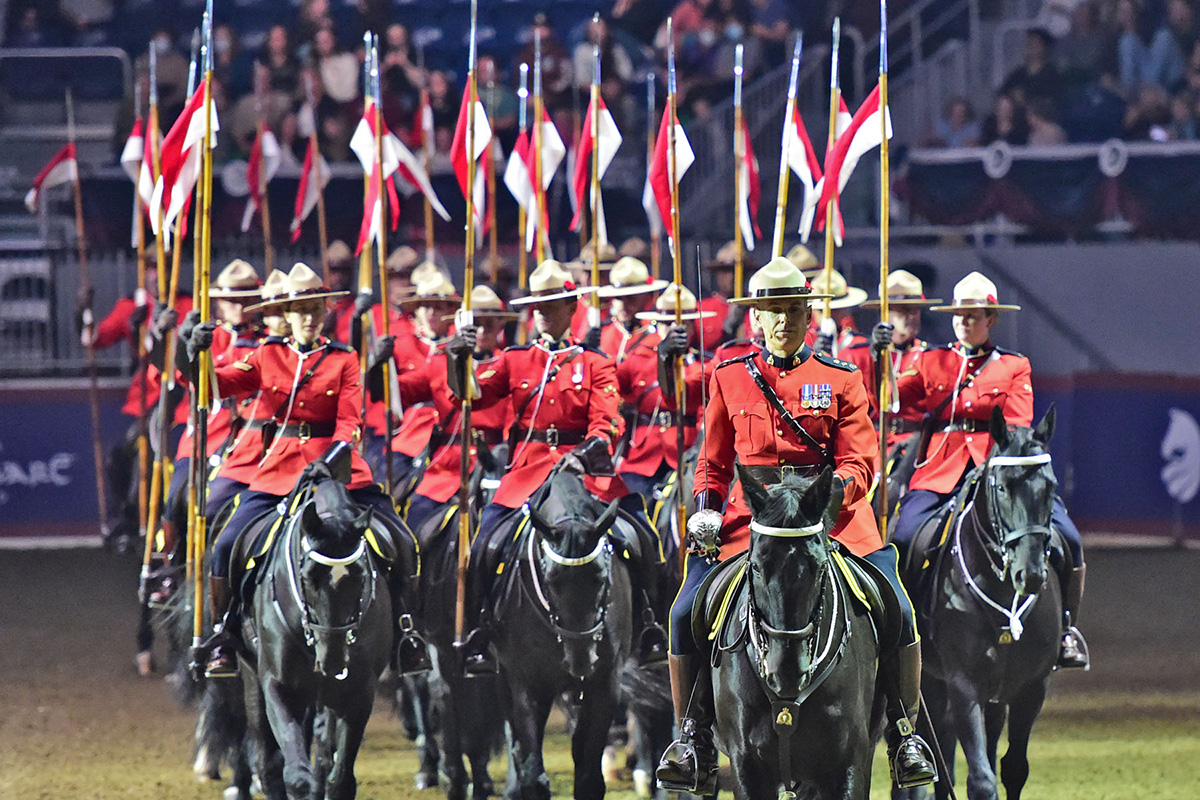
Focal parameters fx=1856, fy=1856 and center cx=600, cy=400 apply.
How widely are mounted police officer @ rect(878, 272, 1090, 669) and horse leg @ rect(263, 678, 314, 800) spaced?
282cm

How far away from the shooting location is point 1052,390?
55.7 feet

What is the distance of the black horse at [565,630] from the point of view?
767 centimetres

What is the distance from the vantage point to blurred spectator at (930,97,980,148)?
61.2 feet

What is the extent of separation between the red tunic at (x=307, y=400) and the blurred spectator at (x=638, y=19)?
11.4 meters

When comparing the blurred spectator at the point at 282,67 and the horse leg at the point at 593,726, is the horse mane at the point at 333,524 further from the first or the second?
the blurred spectator at the point at 282,67

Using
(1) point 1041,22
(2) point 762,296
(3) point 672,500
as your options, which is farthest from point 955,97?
(2) point 762,296

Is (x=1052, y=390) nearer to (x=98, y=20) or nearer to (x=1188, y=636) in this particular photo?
(x=1188, y=636)

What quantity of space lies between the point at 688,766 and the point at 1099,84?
14.3 m

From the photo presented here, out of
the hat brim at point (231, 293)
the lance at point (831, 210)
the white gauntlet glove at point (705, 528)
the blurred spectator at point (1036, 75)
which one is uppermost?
the blurred spectator at point (1036, 75)

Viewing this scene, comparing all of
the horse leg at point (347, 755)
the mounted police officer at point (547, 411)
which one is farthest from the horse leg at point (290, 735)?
the mounted police officer at point (547, 411)

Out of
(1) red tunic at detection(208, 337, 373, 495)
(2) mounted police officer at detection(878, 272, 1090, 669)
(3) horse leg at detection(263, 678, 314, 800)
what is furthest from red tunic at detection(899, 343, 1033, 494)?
(3) horse leg at detection(263, 678, 314, 800)

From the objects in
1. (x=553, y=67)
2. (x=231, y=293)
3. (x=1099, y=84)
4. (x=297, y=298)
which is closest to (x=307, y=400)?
(x=297, y=298)

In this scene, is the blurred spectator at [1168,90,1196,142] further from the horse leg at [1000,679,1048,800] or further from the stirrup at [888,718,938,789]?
the stirrup at [888,718,938,789]

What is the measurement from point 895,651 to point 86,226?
1303 centimetres
